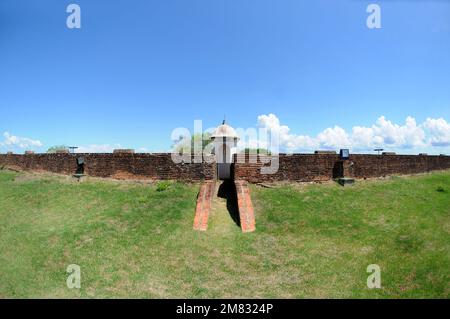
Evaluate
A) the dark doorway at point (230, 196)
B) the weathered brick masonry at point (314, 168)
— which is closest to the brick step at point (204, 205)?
the dark doorway at point (230, 196)

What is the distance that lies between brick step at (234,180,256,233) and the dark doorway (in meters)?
0.26

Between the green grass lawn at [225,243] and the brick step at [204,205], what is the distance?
0.26 m

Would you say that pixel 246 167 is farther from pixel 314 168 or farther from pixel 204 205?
pixel 314 168

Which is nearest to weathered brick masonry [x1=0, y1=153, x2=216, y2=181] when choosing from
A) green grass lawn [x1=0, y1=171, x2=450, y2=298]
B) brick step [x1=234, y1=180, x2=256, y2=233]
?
green grass lawn [x1=0, y1=171, x2=450, y2=298]

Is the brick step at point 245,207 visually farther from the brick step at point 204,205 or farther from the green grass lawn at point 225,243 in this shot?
the brick step at point 204,205

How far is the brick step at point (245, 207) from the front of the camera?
9852 millimetres

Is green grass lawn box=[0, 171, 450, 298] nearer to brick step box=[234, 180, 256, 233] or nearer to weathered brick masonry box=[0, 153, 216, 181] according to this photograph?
brick step box=[234, 180, 256, 233]

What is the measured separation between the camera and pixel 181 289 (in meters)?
6.84

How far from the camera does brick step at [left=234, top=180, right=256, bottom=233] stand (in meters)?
9.85

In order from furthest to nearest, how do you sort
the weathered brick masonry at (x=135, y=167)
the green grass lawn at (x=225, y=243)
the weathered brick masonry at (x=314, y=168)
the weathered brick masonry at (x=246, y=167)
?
the weathered brick masonry at (x=135, y=167) → the weathered brick masonry at (x=246, y=167) → the weathered brick masonry at (x=314, y=168) → the green grass lawn at (x=225, y=243)

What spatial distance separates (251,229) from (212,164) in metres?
3.87
